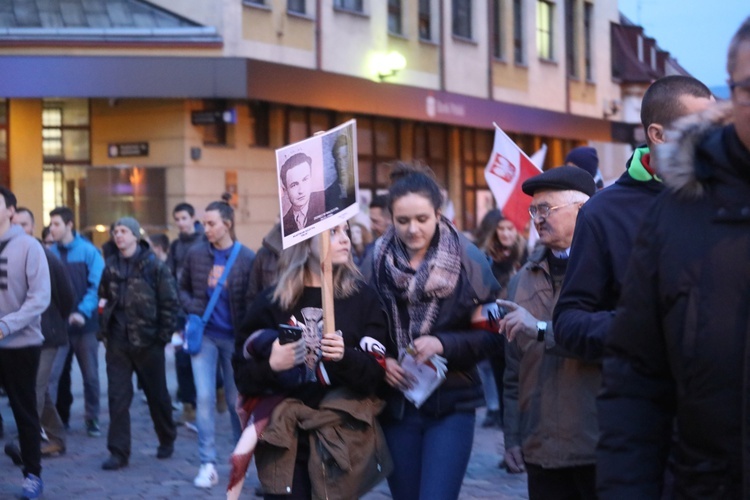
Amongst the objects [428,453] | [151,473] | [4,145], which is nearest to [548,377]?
[428,453]

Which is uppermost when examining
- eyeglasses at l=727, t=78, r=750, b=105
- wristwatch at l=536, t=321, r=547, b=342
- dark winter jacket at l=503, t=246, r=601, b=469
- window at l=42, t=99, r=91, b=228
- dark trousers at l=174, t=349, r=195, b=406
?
window at l=42, t=99, r=91, b=228

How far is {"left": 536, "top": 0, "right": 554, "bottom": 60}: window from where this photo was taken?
3130 cm

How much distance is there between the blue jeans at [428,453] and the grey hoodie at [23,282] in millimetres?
3586

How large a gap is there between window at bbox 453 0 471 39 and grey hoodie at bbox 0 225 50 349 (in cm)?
1976

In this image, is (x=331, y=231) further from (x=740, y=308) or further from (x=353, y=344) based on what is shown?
(x=740, y=308)

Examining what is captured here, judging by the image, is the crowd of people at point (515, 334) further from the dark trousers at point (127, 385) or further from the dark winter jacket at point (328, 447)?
the dark trousers at point (127, 385)

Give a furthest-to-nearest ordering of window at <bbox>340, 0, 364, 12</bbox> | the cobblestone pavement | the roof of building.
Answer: window at <bbox>340, 0, 364, 12</bbox> → the roof of building → the cobblestone pavement

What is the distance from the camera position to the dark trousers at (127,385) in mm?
9461

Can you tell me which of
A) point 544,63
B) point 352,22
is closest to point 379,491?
point 352,22

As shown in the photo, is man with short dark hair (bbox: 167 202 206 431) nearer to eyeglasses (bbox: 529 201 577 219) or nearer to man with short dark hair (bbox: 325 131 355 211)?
man with short dark hair (bbox: 325 131 355 211)

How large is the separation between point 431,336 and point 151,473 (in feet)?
15.8

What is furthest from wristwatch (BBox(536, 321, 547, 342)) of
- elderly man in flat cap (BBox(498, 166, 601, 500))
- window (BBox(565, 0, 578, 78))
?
window (BBox(565, 0, 578, 78))

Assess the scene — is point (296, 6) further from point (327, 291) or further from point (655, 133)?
point (655, 133)

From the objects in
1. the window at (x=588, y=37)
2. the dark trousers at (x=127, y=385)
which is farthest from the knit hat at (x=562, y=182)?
the window at (x=588, y=37)
